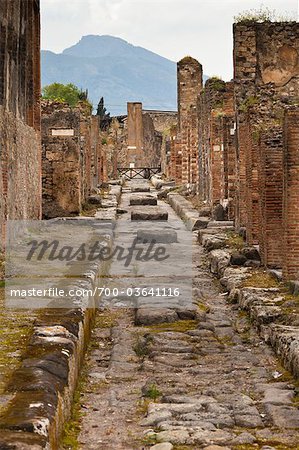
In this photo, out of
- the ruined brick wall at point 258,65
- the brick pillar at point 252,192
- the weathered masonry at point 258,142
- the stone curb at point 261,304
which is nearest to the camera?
the stone curb at point 261,304

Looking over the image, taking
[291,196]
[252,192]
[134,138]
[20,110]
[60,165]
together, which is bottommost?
[252,192]

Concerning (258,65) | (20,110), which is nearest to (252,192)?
(20,110)

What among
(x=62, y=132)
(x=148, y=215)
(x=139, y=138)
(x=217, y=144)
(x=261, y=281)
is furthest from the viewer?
(x=139, y=138)

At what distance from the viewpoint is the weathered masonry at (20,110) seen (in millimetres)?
13773

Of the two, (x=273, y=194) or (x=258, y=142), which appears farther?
(x=258, y=142)

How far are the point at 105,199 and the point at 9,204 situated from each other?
16.0 metres

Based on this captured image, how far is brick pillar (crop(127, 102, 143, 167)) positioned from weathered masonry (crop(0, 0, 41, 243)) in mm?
48618

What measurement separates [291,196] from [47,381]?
20.4 feet

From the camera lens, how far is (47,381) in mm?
6180

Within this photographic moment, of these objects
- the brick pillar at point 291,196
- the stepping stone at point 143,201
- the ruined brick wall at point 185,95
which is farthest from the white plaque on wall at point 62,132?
the ruined brick wall at point 185,95

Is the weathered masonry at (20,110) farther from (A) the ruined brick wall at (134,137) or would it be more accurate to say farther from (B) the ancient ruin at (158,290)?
A: (A) the ruined brick wall at (134,137)

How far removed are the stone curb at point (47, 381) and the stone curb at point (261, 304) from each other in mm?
1874

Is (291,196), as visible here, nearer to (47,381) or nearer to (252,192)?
(252,192)

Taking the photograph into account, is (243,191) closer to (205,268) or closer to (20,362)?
(205,268)
